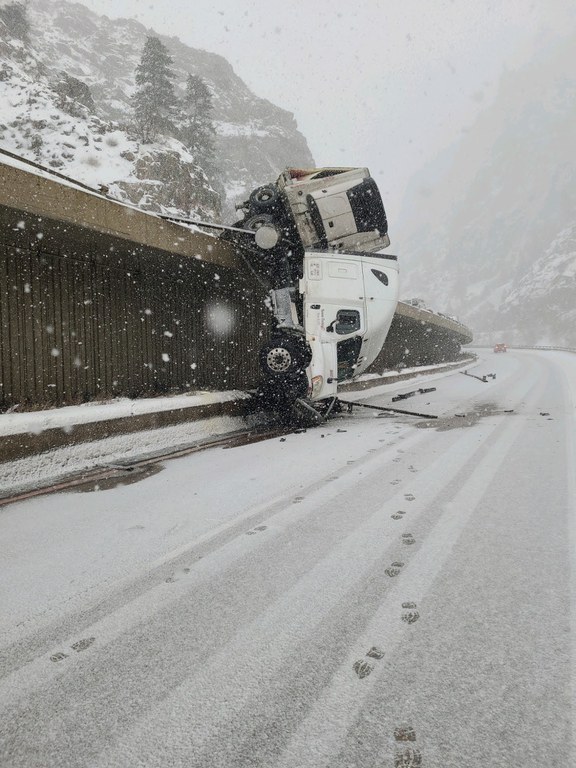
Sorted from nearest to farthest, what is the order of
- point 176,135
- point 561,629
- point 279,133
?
1. point 561,629
2. point 176,135
3. point 279,133

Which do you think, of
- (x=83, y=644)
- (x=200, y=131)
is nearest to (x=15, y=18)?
(x=200, y=131)

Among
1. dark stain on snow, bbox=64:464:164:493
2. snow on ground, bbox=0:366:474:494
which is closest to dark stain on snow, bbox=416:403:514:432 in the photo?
snow on ground, bbox=0:366:474:494

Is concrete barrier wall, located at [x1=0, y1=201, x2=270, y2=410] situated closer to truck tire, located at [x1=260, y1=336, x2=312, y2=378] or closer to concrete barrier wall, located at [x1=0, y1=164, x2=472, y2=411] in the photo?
concrete barrier wall, located at [x1=0, y1=164, x2=472, y2=411]

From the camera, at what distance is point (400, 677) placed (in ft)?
5.67

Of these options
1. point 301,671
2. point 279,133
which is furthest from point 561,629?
point 279,133

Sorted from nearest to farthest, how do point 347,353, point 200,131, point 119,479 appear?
point 119,479 → point 347,353 → point 200,131

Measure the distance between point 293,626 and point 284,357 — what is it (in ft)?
18.1

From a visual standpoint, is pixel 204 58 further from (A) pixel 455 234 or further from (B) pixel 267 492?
(B) pixel 267 492

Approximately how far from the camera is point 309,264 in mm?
7816

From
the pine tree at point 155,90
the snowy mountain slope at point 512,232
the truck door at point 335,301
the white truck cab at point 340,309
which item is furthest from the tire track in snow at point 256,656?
the snowy mountain slope at point 512,232

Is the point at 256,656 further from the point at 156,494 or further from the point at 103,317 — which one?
the point at 103,317

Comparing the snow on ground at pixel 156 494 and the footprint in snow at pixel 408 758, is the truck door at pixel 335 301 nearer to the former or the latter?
the snow on ground at pixel 156 494

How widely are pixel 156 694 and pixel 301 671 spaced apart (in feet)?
1.70

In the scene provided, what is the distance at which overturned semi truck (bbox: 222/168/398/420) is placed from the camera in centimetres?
759
